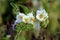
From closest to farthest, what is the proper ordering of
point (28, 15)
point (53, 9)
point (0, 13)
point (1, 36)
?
point (28, 15) → point (1, 36) → point (53, 9) → point (0, 13)

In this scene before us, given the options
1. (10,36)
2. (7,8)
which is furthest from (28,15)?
(7,8)

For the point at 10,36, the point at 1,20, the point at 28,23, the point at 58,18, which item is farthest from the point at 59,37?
the point at 1,20

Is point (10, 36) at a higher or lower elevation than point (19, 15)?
Result: lower

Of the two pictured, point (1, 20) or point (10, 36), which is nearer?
point (10, 36)

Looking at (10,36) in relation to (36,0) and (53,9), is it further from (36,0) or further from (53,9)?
(36,0)

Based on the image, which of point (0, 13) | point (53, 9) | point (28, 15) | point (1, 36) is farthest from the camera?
point (0, 13)

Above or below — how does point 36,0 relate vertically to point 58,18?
above

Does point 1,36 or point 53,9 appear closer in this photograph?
point 1,36

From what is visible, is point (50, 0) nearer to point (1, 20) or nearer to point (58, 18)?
point (58, 18)
